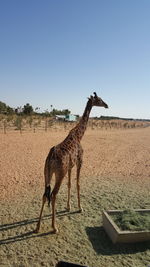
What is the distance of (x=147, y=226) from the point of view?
438 centimetres

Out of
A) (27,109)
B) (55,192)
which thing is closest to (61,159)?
(55,192)

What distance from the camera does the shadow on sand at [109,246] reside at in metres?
3.96

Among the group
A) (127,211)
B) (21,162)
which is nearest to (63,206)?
(127,211)

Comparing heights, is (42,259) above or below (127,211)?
below

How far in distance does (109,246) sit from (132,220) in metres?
0.69

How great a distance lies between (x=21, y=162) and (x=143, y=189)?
497cm

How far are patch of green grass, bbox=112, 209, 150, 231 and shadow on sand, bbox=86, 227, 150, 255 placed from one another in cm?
28

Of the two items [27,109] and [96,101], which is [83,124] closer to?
[96,101]

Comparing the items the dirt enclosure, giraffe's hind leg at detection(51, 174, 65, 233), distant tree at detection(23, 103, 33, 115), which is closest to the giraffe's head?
giraffe's hind leg at detection(51, 174, 65, 233)

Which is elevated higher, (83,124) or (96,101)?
(96,101)

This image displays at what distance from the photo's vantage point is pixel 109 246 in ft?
13.4

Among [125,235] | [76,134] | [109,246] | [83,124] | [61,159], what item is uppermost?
[83,124]

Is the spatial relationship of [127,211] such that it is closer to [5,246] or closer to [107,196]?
[107,196]

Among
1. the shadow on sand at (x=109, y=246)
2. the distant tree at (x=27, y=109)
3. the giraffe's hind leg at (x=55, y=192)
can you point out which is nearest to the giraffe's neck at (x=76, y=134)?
the giraffe's hind leg at (x=55, y=192)
